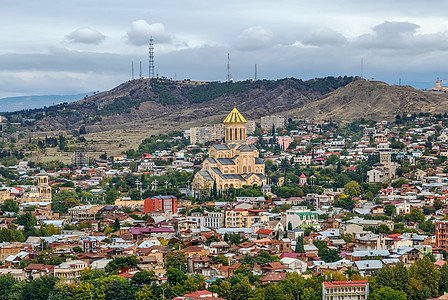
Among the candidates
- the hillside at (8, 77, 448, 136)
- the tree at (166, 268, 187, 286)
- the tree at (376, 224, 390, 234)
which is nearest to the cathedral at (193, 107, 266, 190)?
the tree at (376, 224, 390, 234)

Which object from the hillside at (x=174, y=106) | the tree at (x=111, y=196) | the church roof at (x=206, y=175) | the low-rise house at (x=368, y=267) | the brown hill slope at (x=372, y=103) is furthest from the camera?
the hillside at (x=174, y=106)

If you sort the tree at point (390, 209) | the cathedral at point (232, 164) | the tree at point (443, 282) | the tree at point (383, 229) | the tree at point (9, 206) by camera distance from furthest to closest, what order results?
1. the cathedral at point (232, 164)
2. the tree at point (9, 206)
3. the tree at point (390, 209)
4. the tree at point (383, 229)
5. the tree at point (443, 282)

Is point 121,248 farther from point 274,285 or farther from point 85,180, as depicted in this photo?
point 85,180

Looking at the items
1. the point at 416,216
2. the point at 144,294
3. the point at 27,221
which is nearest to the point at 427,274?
the point at 144,294

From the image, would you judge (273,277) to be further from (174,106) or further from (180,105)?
(180,105)

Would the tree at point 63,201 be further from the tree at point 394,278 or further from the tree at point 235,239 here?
the tree at point 394,278

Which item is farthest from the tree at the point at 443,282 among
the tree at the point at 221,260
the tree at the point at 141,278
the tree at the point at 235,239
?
the tree at the point at 141,278
